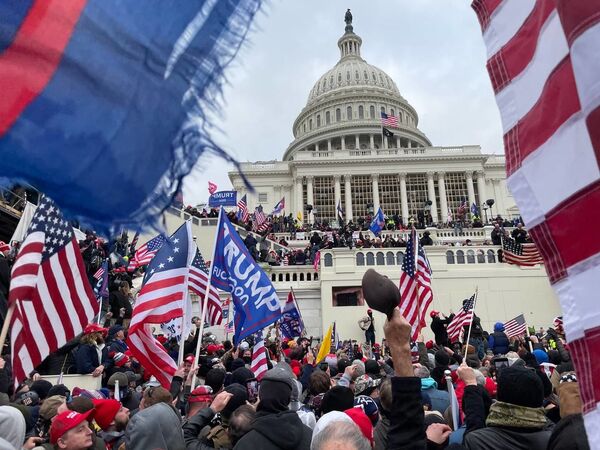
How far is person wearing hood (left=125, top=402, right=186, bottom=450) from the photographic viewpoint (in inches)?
139

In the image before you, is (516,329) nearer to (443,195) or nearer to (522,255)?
(522,255)

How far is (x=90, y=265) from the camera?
15.1 metres

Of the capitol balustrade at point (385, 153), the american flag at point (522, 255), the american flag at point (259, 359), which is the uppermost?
the capitol balustrade at point (385, 153)

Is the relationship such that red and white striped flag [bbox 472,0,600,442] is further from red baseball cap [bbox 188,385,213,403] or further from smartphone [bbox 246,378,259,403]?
smartphone [bbox 246,378,259,403]

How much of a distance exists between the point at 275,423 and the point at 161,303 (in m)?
3.16

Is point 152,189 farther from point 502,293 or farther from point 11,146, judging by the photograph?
point 502,293

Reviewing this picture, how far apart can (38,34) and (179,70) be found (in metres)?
0.48

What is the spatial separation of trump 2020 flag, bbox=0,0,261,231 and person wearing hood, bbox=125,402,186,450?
210 centimetres

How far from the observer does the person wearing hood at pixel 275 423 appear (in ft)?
10.4

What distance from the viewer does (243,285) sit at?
25.3ft

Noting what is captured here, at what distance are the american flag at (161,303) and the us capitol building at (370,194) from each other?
2469mm

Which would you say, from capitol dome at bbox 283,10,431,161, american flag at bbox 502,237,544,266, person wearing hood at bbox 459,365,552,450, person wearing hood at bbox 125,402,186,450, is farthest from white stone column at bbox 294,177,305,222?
person wearing hood at bbox 459,365,552,450

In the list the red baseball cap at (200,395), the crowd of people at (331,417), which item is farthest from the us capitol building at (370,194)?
the red baseball cap at (200,395)

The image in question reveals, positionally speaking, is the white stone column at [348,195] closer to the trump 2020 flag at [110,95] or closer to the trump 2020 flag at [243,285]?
the trump 2020 flag at [243,285]
